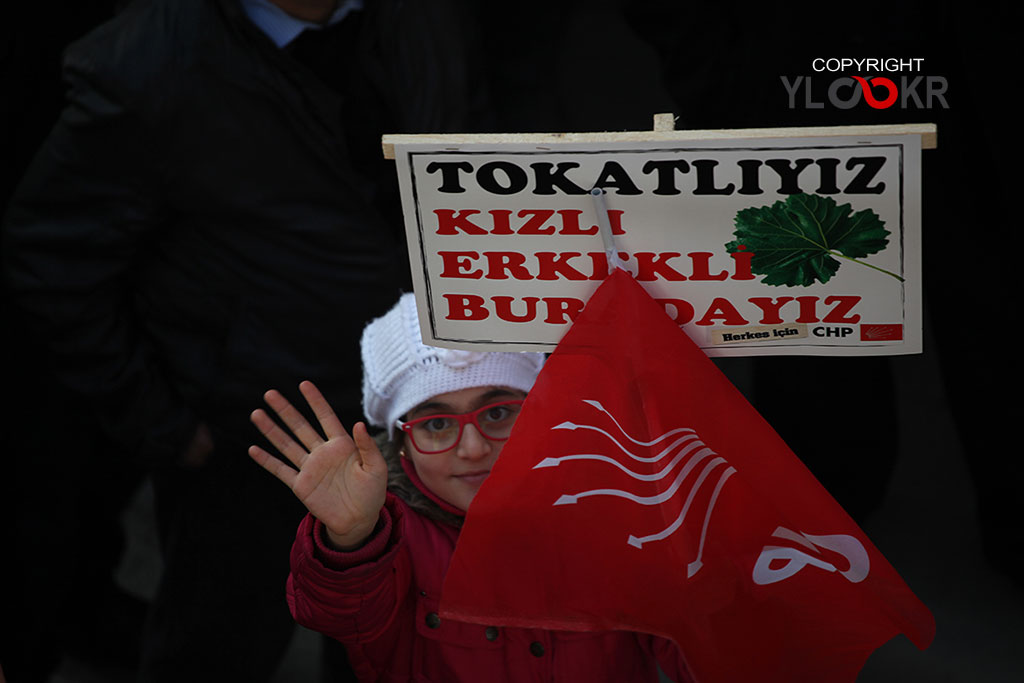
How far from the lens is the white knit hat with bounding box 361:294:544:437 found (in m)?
1.52

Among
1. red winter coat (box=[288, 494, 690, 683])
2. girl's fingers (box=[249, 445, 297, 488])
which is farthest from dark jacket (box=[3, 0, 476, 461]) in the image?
girl's fingers (box=[249, 445, 297, 488])

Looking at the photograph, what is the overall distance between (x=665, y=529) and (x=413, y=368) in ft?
1.69

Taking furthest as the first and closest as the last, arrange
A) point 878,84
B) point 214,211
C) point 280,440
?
point 214,211, point 878,84, point 280,440

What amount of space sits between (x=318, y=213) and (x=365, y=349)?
0.62 m

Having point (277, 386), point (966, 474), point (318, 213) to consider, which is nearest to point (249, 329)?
point (277, 386)

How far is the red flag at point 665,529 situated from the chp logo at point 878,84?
99 cm

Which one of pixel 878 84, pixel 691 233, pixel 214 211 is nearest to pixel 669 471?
pixel 691 233

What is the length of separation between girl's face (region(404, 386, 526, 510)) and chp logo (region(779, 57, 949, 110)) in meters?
0.98

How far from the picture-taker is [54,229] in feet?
7.01

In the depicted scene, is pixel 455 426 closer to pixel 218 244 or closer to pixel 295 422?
pixel 295 422

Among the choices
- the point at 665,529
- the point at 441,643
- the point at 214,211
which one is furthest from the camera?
the point at 214,211

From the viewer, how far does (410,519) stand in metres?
1.50

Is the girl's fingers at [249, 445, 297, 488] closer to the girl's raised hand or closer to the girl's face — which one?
the girl's raised hand

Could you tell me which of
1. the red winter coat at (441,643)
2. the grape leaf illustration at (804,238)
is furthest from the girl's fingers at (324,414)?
the grape leaf illustration at (804,238)
